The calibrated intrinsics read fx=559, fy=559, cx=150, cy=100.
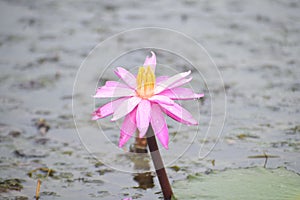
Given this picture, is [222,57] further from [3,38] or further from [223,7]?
[3,38]

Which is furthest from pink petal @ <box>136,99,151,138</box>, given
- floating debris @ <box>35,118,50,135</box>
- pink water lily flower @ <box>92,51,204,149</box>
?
floating debris @ <box>35,118,50,135</box>

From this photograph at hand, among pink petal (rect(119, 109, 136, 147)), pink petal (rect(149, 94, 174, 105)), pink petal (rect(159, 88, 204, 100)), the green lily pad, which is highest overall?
pink petal (rect(159, 88, 204, 100))

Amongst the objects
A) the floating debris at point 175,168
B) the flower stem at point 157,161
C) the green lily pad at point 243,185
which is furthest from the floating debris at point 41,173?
the flower stem at point 157,161

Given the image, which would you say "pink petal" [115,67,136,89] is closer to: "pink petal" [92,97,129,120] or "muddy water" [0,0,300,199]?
"pink petal" [92,97,129,120]

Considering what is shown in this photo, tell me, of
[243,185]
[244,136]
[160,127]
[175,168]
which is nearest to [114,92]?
[160,127]

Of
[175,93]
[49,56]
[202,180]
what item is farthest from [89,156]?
[49,56]

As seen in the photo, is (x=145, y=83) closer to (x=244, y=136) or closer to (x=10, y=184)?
(x=10, y=184)
